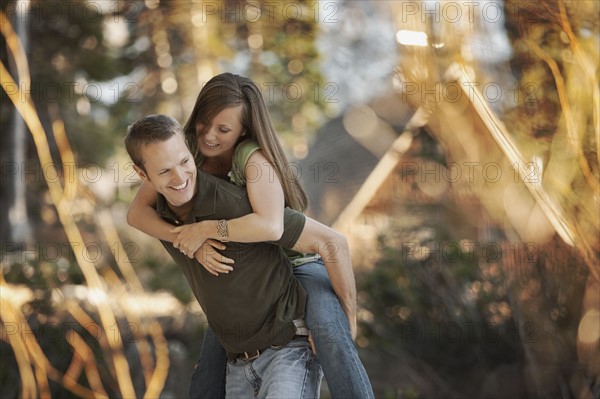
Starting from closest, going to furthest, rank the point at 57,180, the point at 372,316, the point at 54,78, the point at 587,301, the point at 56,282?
the point at 587,301, the point at 56,282, the point at 372,316, the point at 57,180, the point at 54,78

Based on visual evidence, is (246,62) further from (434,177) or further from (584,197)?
(584,197)

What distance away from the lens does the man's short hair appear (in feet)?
5.29

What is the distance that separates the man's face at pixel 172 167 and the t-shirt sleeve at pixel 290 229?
227 millimetres

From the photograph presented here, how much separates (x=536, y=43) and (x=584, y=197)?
2.83 ft

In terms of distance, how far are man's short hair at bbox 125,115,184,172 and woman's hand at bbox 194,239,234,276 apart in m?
0.22

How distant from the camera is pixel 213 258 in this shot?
1.70 m

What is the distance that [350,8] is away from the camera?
5.58 meters

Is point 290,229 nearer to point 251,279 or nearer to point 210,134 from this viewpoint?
point 251,279

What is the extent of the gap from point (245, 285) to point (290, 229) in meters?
0.17

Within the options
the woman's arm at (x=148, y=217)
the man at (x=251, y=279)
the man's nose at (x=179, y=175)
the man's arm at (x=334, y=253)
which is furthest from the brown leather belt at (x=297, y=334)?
the man's nose at (x=179, y=175)

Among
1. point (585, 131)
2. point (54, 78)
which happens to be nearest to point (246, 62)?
point (54, 78)

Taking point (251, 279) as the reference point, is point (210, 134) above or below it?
above

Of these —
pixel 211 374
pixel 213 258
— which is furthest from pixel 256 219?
pixel 211 374

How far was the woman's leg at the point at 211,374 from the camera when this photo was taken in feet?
6.30
